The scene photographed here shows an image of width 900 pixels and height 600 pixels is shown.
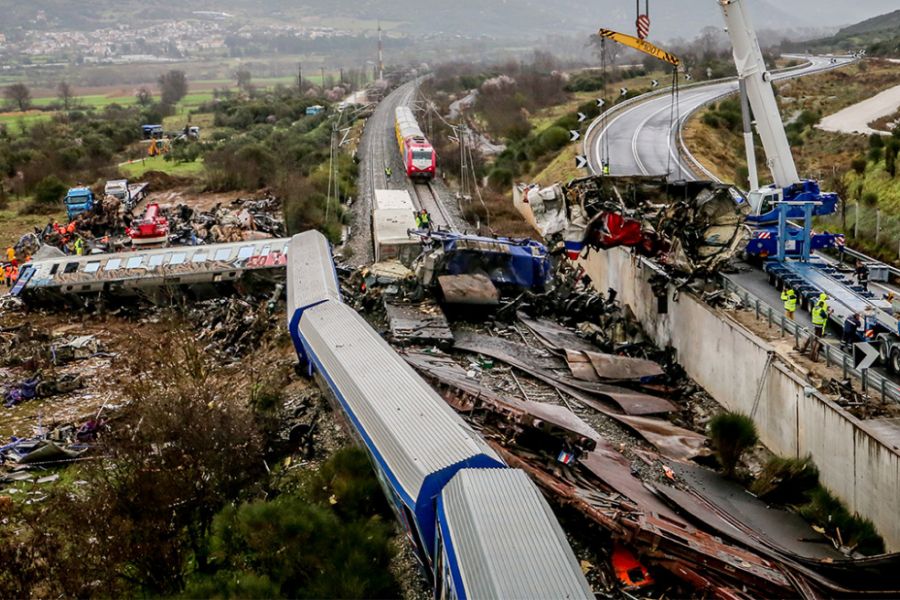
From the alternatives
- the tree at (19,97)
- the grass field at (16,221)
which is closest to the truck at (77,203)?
the grass field at (16,221)

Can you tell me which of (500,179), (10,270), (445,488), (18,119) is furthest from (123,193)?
(18,119)

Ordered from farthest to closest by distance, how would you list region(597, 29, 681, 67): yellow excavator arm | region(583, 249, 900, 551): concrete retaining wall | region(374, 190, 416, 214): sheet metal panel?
region(374, 190, 416, 214): sheet metal panel
region(597, 29, 681, 67): yellow excavator arm
region(583, 249, 900, 551): concrete retaining wall

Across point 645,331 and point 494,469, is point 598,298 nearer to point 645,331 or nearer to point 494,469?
point 645,331

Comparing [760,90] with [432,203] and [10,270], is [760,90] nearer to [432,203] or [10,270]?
[432,203]

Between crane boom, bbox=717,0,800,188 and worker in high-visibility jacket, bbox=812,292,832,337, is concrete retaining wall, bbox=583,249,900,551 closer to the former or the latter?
worker in high-visibility jacket, bbox=812,292,832,337

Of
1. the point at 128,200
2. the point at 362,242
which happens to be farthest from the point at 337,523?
the point at 128,200

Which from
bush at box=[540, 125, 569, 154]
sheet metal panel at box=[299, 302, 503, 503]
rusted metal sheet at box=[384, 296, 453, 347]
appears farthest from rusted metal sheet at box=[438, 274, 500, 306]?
bush at box=[540, 125, 569, 154]
